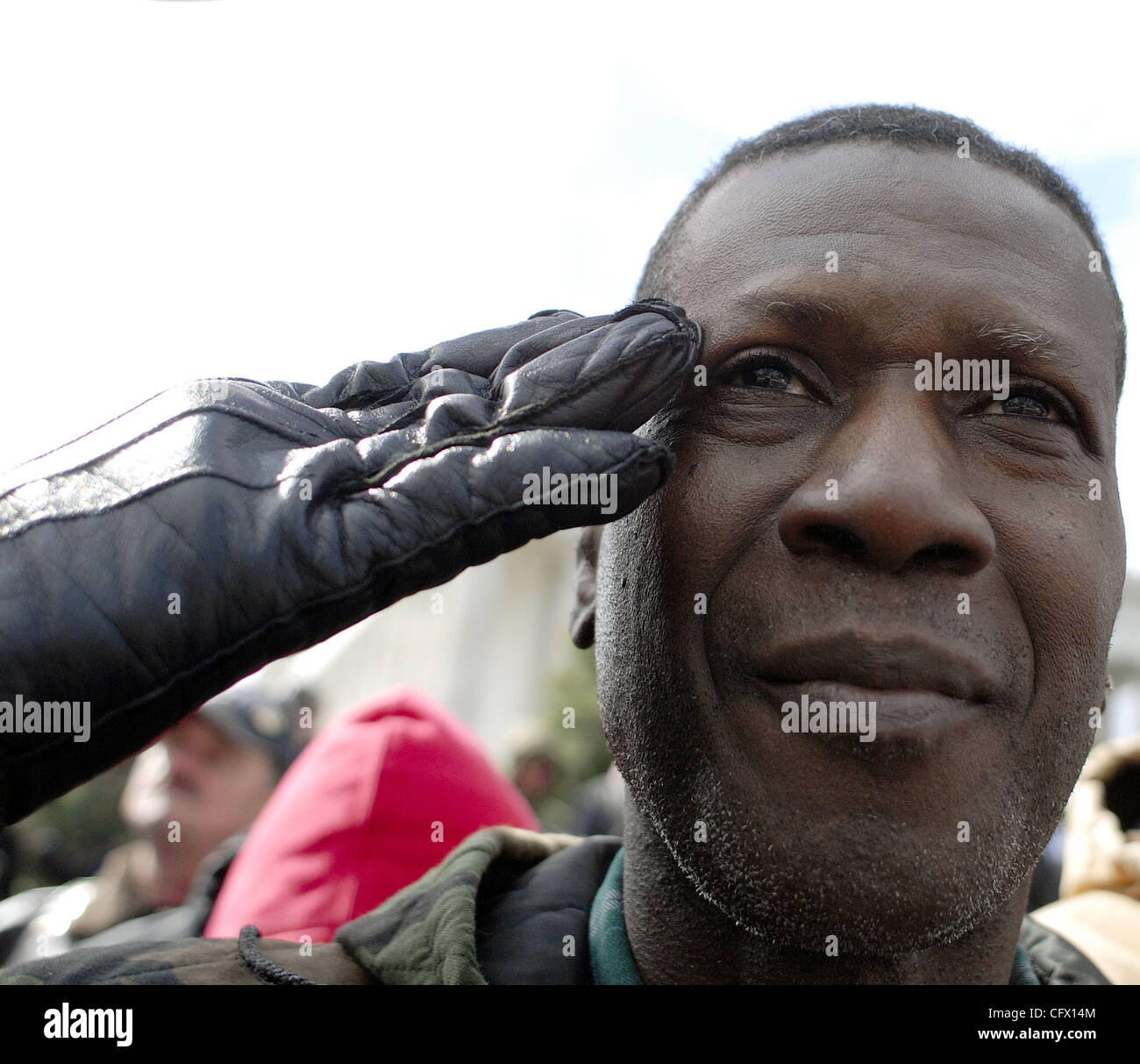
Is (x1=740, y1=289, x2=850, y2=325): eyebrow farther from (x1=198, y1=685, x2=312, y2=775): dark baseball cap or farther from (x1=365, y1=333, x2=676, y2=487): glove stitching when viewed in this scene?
(x1=198, y1=685, x2=312, y2=775): dark baseball cap

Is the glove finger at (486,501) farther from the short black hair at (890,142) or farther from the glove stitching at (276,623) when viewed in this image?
the short black hair at (890,142)

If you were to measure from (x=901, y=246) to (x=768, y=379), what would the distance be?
0.31 meters

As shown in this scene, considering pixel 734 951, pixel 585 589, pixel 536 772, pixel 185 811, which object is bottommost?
pixel 536 772

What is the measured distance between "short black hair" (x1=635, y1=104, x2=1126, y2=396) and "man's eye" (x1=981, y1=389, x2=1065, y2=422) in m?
0.43

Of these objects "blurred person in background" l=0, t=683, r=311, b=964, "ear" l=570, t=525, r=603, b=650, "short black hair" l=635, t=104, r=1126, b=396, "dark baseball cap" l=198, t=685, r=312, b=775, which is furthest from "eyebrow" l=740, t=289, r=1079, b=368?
"blurred person in background" l=0, t=683, r=311, b=964

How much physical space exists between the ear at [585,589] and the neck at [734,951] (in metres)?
0.43

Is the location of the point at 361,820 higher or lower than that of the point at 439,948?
lower

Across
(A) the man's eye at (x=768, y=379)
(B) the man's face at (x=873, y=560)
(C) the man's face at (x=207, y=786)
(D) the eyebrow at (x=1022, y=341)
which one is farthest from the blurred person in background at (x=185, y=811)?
(D) the eyebrow at (x=1022, y=341)

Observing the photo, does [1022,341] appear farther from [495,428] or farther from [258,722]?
→ [258,722]

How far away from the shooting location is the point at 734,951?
1.87 m

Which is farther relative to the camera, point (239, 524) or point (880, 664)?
point (880, 664)

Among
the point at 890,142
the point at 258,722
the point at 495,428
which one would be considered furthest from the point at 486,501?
the point at 258,722

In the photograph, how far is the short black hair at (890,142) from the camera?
201 centimetres
